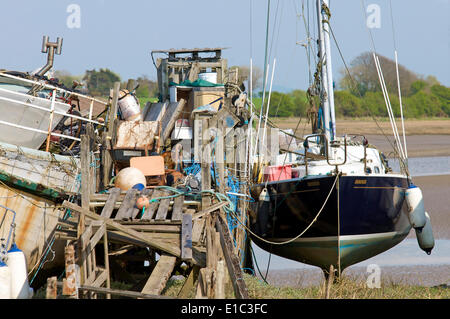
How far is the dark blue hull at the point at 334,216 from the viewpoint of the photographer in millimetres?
14531

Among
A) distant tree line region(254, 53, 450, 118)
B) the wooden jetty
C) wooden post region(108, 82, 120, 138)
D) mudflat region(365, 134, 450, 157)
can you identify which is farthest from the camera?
distant tree line region(254, 53, 450, 118)

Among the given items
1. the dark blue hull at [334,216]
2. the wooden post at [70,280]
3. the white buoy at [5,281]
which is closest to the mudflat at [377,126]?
the dark blue hull at [334,216]

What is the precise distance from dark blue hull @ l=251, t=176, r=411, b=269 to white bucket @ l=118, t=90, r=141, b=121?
11.5ft

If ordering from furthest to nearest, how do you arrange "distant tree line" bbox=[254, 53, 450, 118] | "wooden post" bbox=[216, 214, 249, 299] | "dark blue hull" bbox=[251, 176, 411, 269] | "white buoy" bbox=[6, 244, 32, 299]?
"distant tree line" bbox=[254, 53, 450, 118], "dark blue hull" bbox=[251, 176, 411, 269], "white buoy" bbox=[6, 244, 32, 299], "wooden post" bbox=[216, 214, 249, 299]

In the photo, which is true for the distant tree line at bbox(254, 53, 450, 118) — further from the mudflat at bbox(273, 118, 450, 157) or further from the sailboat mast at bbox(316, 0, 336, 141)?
the sailboat mast at bbox(316, 0, 336, 141)

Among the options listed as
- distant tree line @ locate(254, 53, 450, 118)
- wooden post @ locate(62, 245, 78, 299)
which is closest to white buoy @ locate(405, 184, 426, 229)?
wooden post @ locate(62, 245, 78, 299)

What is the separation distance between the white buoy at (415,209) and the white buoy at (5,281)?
9418 mm

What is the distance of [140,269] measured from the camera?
15164 millimetres

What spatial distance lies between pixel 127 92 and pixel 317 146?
5.16 m

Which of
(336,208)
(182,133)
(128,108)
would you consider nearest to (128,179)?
(182,133)

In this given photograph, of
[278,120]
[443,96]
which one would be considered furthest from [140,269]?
[443,96]

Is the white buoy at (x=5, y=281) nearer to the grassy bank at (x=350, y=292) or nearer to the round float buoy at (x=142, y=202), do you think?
the round float buoy at (x=142, y=202)

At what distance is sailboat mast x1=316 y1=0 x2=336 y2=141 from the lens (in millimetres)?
16719

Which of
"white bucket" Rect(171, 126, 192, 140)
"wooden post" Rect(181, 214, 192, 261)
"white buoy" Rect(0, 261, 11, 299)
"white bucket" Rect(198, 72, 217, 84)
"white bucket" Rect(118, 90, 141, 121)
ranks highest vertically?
"white bucket" Rect(198, 72, 217, 84)
